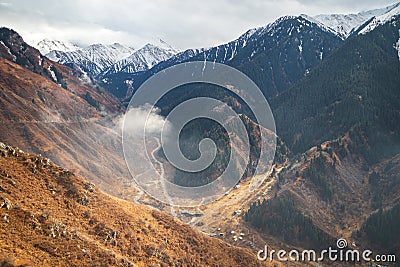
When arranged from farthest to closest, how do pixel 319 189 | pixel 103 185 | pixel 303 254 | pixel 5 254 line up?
pixel 103 185 < pixel 319 189 < pixel 303 254 < pixel 5 254

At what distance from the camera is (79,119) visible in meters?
168

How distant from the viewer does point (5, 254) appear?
26.0 meters

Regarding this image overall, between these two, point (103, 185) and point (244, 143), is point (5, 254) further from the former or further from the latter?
point (244, 143)

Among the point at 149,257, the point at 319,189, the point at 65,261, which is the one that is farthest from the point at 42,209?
the point at 319,189

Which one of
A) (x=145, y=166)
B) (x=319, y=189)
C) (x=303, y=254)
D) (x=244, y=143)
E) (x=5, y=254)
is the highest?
(x=244, y=143)

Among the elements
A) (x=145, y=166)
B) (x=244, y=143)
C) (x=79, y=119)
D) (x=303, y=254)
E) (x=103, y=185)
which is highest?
(x=244, y=143)

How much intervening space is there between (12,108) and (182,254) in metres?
116

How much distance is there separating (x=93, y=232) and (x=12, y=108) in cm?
11333

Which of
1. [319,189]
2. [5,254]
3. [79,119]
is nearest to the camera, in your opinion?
[5,254]

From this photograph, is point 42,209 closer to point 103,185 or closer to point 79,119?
point 103,185

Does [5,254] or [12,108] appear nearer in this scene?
[5,254]

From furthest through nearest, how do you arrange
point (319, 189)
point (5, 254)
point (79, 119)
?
point (79, 119) → point (319, 189) → point (5, 254)

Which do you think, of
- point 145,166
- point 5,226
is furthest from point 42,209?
point 145,166

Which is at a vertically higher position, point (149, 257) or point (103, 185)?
point (103, 185)
